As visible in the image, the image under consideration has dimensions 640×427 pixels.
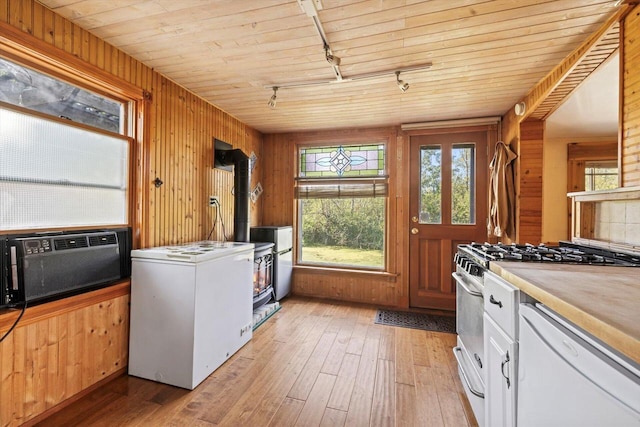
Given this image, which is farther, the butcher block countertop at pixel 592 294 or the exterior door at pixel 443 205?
the exterior door at pixel 443 205

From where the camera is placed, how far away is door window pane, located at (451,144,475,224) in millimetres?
3326

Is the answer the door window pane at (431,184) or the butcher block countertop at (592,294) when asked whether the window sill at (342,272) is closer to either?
the door window pane at (431,184)

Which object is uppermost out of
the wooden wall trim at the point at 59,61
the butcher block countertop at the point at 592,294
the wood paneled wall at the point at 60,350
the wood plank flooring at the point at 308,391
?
the wooden wall trim at the point at 59,61

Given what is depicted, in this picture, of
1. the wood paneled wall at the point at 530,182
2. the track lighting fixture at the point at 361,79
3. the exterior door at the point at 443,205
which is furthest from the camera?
the exterior door at the point at 443,205

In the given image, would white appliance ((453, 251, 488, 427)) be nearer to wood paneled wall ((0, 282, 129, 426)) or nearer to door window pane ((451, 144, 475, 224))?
door window pane ((451, 144, 475, 224))

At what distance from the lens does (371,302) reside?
11.8ft

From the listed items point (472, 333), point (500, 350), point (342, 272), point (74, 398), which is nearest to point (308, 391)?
point (472, 333)

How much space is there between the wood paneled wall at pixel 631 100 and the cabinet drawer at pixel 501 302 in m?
0.88

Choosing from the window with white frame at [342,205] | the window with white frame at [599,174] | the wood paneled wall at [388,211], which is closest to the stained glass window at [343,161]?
the window with white frame at [342,205]

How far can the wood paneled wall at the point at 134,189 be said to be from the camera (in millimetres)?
1469

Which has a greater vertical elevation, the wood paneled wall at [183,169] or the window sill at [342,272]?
the wood paneled wall at [183,169]

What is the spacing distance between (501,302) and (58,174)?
2566 millimetres

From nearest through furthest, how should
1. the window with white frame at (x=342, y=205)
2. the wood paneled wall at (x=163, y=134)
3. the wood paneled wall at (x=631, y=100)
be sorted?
the wood paneled wall at (x=631, y=100) → the wood paneled wall at (x=163, y=134) → the window with white frame at (x=342, y=205)

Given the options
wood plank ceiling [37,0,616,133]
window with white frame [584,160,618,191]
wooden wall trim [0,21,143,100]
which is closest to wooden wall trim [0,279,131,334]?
wooden wall trim [0,21,143,100]
